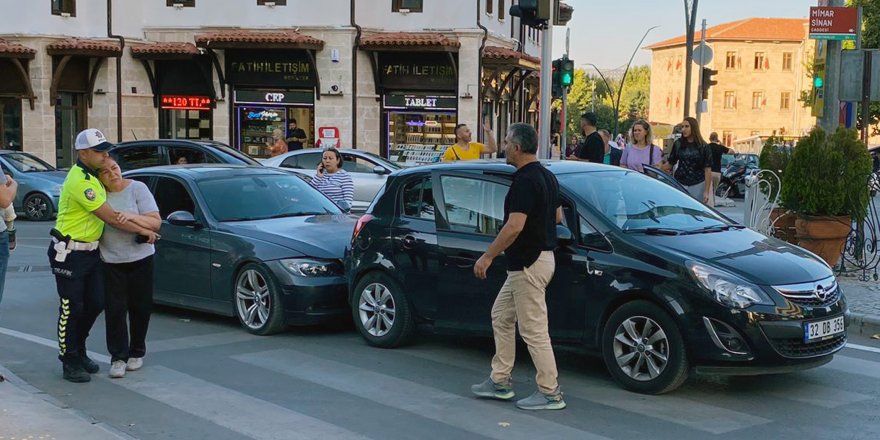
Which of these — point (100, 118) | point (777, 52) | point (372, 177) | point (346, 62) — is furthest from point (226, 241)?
point (777, 52)

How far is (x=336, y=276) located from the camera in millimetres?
9250

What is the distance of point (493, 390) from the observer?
695 cm

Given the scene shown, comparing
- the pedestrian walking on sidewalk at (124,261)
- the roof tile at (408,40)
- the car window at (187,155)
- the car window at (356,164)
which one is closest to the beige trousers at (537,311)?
the pedestrian walking on sidewalk at (124,261)

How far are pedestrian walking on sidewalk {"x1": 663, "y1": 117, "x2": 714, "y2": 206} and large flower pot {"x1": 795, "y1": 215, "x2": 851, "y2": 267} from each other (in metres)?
1.54

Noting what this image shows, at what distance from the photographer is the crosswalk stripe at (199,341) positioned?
8.78 m

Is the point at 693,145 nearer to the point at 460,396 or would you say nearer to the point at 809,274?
the point at 809,274

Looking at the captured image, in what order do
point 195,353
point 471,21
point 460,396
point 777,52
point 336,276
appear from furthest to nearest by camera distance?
point 777,52 → point 471,21 → point 336,276 → point 195,353 → point 460,396

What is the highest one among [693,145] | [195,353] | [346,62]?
[346,62]

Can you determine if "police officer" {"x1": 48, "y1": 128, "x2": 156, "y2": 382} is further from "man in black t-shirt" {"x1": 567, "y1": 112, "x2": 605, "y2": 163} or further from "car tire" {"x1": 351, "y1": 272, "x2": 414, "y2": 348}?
"man in black t-shirt" {"x1": 567, "y1": 112, "x2": 605, "y2": 163}

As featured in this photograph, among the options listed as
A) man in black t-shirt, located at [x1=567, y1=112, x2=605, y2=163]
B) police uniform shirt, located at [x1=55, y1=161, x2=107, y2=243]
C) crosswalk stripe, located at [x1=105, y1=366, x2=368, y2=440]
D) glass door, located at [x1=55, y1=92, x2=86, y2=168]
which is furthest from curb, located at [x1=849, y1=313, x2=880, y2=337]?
glass door, located at [x1=55, y1=92, x2=86, y2=168]

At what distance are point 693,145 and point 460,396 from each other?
696cm

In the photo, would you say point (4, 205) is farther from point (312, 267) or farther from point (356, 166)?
point (356, 166)

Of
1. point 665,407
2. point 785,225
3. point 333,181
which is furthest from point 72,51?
point 665,407

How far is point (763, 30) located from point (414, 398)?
314 feet
